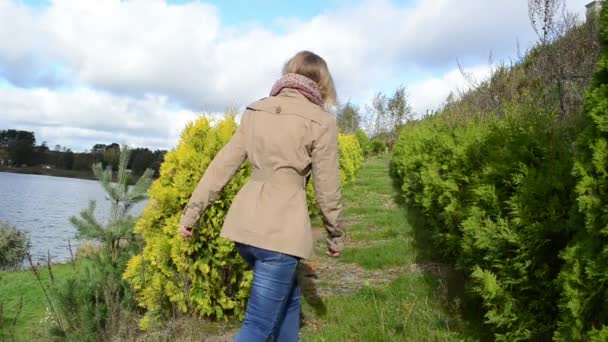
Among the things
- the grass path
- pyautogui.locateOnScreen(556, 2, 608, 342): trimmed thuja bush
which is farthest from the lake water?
pyautogui.locateOnScreen(556, 2, 608, 342): trimmed thuja bush

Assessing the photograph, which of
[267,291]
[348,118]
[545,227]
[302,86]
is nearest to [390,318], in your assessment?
[545,227]

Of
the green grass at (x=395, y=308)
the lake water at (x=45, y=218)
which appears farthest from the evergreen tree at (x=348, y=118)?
the green grass at (x=395, y=308)

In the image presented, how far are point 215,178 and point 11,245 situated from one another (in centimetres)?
1384

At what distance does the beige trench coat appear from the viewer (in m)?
2.52

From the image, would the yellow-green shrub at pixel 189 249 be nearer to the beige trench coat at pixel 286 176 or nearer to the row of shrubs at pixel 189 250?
the row of shrubs at pixel 189 250

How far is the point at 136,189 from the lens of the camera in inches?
182

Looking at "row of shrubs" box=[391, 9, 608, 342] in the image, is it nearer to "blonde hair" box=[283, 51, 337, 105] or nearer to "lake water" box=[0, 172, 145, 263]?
"blonde hair" box=[283, 51, 337, 105]

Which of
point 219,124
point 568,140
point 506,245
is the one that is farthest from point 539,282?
point 219,124

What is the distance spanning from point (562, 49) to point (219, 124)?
5.29 m

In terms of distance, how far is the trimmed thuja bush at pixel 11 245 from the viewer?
504 inches

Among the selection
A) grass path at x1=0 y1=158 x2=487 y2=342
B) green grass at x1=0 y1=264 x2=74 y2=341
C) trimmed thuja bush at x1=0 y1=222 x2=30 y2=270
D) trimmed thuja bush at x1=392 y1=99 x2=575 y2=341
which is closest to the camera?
trimmed thuja bush at x1=392 y1=99 x2=575 y2=341

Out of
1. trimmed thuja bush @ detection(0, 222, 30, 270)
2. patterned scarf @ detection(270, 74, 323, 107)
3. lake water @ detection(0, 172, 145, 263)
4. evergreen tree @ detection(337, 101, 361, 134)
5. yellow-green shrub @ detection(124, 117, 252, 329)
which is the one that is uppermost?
evergreen tree @ detection(337, 101, 361, 134)

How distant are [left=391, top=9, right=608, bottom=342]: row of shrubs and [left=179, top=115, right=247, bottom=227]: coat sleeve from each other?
1.75 metres

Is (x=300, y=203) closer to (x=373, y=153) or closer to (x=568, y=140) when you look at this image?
(x=568, y=140)
